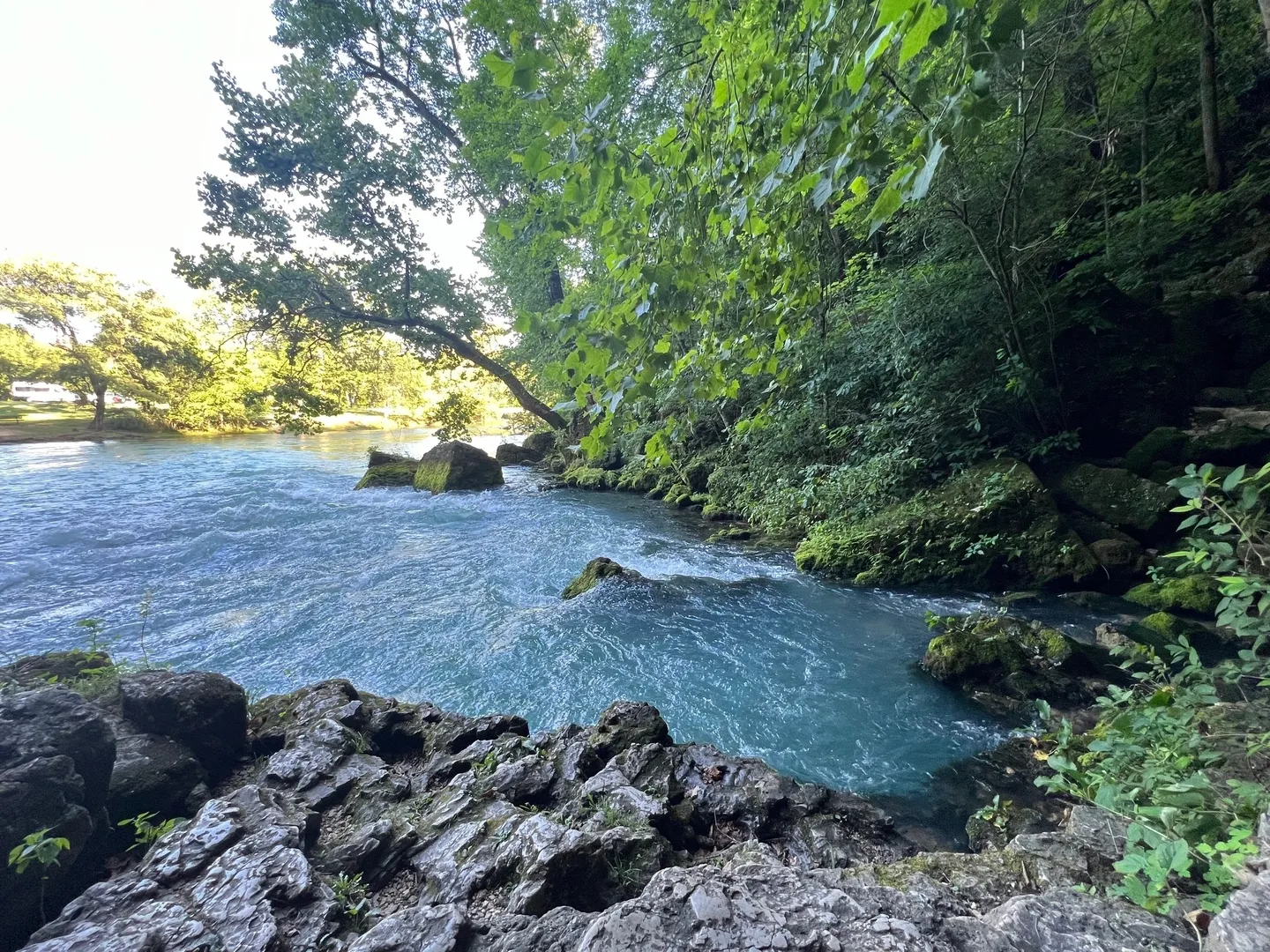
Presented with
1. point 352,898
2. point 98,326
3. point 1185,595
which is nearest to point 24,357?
point 98,326

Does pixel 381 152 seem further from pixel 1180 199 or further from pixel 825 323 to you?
pixel 1180 199

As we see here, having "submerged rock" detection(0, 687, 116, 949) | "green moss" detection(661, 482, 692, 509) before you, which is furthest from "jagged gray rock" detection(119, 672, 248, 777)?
"green moss" detection(661, 482, 692, 509)

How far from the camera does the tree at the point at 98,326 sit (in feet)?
83.9

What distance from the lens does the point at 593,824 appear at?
226 centimetres

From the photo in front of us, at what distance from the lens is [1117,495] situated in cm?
590

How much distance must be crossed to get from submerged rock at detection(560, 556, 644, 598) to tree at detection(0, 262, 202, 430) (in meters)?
28.9

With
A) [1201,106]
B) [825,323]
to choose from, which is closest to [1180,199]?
[1201,106]

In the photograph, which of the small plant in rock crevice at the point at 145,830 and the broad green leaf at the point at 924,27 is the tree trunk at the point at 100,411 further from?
the broad green leaf at the point at 924,27

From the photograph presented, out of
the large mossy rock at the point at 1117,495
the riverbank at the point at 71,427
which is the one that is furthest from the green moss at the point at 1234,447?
the riverbank at the point at 71,427

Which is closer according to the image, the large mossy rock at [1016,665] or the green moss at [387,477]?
the large mossy rock at [1016,665]

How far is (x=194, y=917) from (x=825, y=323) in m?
9.91

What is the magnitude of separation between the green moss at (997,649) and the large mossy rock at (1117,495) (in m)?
2.59

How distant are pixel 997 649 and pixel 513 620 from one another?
15.8 ft

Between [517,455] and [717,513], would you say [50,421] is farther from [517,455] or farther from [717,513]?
[717,513]
